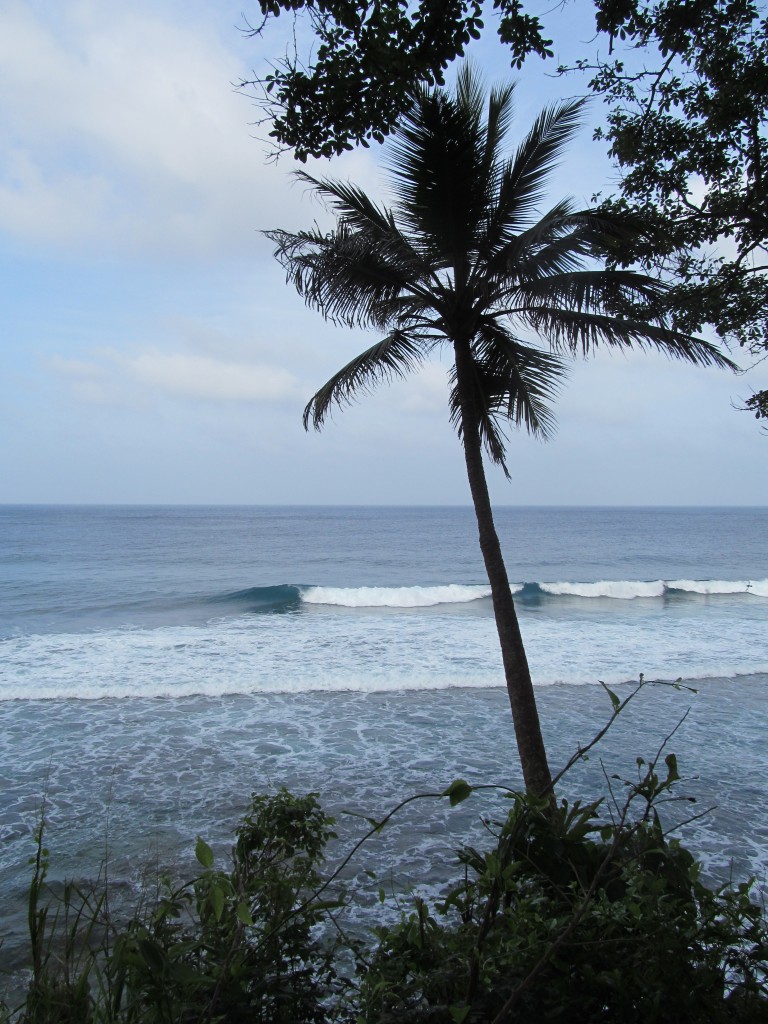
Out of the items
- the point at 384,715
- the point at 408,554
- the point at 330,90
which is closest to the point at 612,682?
the point at 384,715

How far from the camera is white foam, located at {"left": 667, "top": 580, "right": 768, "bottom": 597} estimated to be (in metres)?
29.3

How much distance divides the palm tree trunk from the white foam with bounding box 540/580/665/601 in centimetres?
2279

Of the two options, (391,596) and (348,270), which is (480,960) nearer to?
(348,270)

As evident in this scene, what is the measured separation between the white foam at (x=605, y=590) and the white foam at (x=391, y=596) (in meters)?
3.20

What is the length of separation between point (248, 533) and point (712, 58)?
5600 centimetres

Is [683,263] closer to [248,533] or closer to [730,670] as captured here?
[730,670]

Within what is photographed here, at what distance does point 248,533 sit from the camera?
194ft

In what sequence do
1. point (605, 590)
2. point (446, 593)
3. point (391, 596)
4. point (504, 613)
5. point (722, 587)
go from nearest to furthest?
point (504, 613) < point (391, 596) < point (446, 593) < point (605, 590) < point (722, 587)

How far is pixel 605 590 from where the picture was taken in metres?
29.1

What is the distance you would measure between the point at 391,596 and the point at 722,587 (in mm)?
15042

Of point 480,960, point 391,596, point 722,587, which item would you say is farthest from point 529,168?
point 722,587

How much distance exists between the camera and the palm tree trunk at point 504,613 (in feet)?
20.2

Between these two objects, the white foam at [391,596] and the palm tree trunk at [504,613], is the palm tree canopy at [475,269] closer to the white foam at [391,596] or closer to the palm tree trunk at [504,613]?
the palm tree trunk at [504,613]

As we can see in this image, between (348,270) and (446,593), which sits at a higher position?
(348,270)
